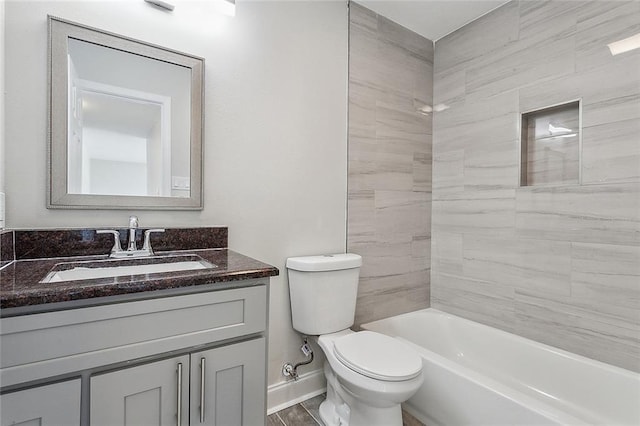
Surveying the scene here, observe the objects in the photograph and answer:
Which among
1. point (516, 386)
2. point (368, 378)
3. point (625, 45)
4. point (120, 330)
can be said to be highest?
point (625, 45)

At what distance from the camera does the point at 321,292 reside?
1.73 metres

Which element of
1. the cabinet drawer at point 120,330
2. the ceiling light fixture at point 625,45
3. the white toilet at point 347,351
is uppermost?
the ceiling light fixture at point 625,45

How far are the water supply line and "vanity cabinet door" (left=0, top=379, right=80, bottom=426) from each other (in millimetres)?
1124

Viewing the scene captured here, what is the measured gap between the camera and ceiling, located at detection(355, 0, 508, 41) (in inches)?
80.7

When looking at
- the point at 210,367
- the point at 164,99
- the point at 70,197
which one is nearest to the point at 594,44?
the point at 164,99

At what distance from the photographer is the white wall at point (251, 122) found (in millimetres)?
1233

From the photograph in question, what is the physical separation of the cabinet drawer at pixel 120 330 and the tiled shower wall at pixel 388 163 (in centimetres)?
112

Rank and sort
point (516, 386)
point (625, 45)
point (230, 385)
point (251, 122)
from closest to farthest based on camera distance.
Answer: point (230, 385)
point (625, 45)
point (251, 122)
point (516, 386)

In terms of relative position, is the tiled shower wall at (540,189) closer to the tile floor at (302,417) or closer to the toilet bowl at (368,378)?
the tile floor at (302,417)

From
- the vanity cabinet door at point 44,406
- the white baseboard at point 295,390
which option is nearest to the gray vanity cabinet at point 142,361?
the vanity cabinet door at point 44,406

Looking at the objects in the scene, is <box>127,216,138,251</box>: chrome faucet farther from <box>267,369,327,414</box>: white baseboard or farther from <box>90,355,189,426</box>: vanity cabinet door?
<box>267,369,327,414</box>: white baseboard

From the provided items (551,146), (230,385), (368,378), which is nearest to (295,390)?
(368,378)

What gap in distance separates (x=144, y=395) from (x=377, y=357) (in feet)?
3.05

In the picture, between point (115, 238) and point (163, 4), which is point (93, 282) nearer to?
point (115, 238)
